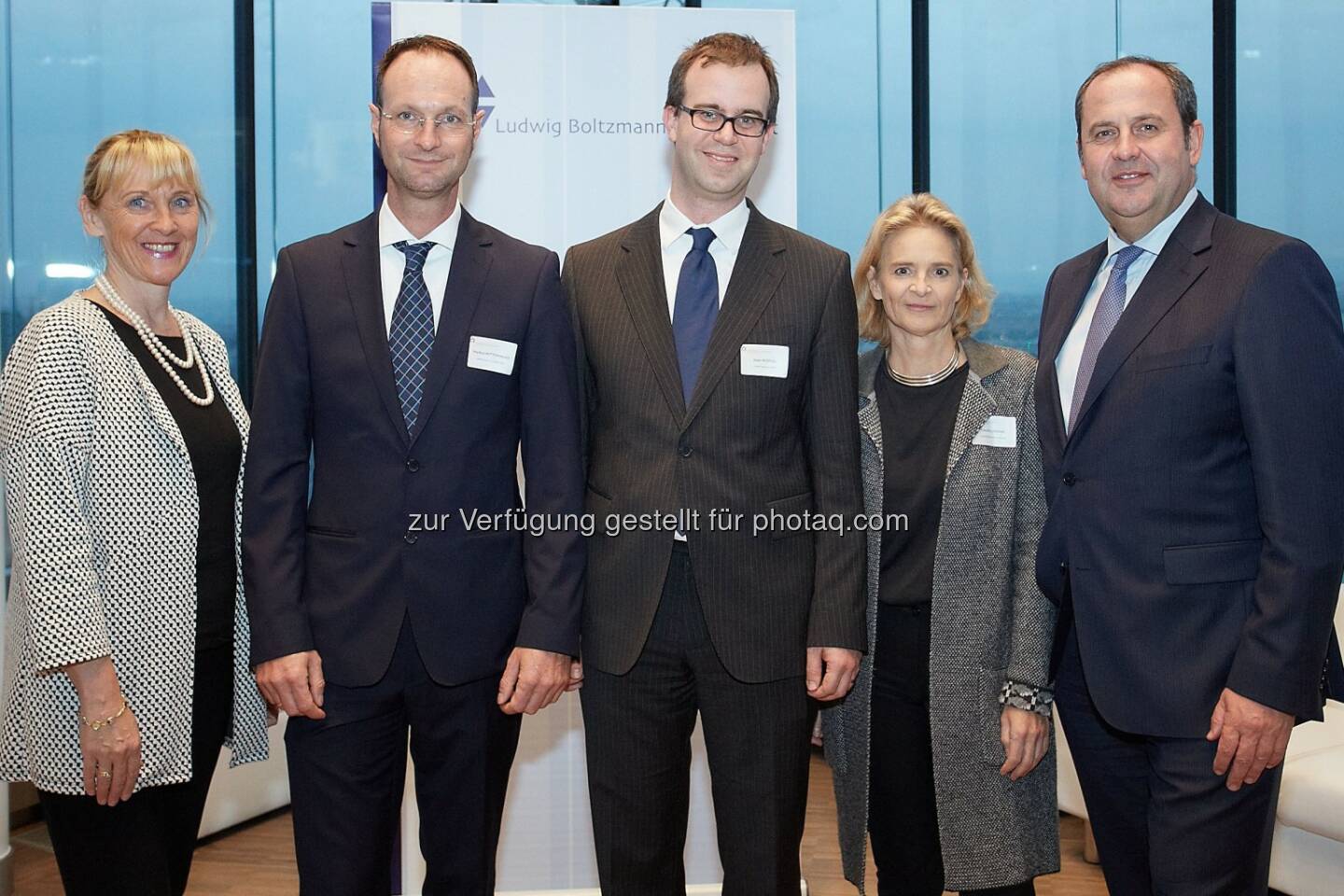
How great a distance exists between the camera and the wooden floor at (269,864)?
12.4ft

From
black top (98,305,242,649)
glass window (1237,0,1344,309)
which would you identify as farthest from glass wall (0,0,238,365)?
glass window (1237,0,1344,309)

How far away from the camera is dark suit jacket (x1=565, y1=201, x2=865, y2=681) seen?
7.02 feet

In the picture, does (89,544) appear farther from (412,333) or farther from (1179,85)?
(1179,85)

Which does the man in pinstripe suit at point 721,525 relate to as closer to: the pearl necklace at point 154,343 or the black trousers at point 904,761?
the black trousers at point 904,761

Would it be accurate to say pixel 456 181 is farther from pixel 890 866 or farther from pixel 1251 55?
pixel 1251 55

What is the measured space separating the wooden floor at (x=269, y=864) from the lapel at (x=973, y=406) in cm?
192

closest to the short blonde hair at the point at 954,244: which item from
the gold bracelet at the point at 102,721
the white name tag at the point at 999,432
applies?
the white name tag at the point at 999,432

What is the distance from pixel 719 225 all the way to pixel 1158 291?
0.85m

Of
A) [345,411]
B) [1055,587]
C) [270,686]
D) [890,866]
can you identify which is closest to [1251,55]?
[1055,587]

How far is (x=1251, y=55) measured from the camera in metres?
5.01

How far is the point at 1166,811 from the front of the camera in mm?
2055

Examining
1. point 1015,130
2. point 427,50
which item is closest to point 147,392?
point 427,50

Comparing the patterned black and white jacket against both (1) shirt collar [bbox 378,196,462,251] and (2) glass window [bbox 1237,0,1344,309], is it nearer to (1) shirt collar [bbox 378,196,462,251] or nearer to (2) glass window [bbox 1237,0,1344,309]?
(1) shirt collar [bbox 378,196,462,251]

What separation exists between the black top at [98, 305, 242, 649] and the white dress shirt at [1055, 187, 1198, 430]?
5.54 ft
